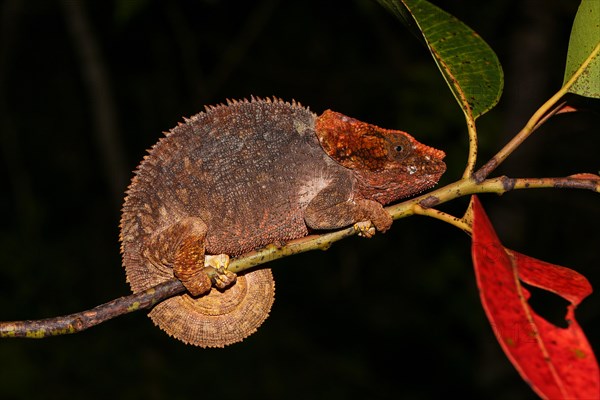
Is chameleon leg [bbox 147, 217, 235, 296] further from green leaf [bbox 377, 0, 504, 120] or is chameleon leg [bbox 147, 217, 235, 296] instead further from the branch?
green leaf [bbox 377, 0, 504, 120]

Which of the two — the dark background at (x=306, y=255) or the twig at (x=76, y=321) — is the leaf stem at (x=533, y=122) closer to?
the twig at (x=76, y=321)

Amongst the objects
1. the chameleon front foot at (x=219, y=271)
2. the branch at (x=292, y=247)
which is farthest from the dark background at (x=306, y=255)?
the branch at (x=292, y=247)

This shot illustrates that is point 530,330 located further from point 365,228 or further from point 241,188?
point 241,188

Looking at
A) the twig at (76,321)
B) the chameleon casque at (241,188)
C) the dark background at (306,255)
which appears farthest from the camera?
the dark background at (306,255)

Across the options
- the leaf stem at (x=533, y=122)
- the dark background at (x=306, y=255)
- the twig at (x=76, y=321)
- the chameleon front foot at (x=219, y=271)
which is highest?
the dark background at (x=306, y=255)

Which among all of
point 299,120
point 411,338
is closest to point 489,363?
point 411,338

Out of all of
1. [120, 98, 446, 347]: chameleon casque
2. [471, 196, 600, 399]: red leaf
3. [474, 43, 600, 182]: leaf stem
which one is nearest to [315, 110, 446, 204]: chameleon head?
[120, 98, 446, 347]: chameleon casque

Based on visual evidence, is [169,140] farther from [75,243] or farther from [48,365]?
[75,243]

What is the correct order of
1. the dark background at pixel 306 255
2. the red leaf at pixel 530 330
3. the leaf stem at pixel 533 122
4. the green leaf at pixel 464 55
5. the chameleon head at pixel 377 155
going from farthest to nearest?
the dark background at pixel 306 255 < the chameleon head at pixel 377 155 < the green leaf at pixel 464 55 < the leaf stem at pixel 533 122 < the red leaf at pixel 530 330
